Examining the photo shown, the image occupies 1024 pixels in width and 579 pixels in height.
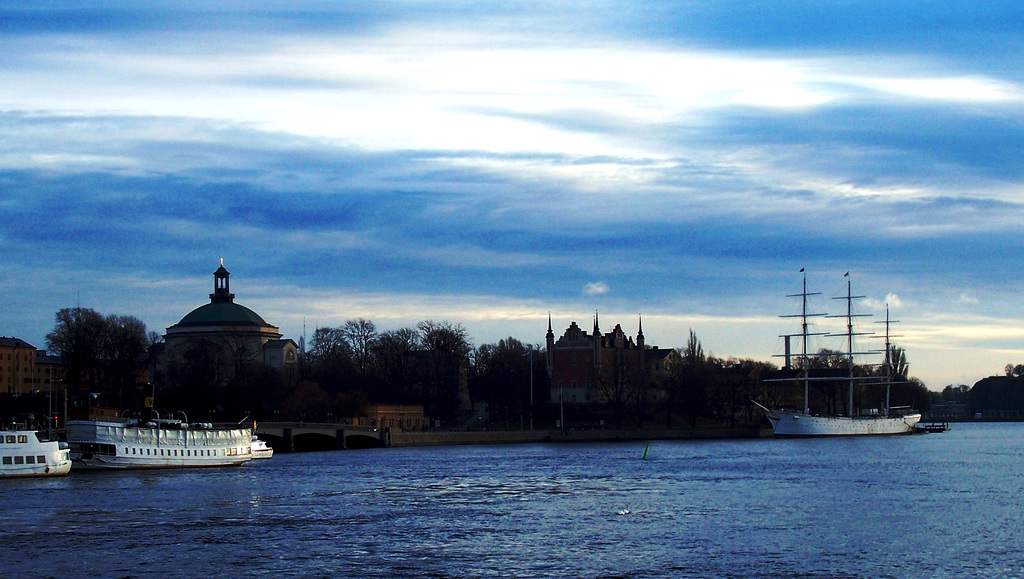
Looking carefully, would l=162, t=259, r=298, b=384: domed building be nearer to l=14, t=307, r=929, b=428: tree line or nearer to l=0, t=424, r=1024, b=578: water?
l=14, t=307, r=929, b=428: tree line

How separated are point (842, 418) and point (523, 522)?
118 meters

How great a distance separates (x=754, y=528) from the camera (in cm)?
4709

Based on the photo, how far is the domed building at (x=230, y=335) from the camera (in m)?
165

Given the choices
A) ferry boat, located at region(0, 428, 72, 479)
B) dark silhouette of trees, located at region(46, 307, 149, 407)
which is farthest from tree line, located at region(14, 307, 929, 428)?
ferry boat, located at region(0, 428, 72, 479)

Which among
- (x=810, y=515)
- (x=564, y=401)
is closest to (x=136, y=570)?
(x=810, y=515)

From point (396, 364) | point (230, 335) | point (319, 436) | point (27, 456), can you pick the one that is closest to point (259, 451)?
point (27, 456)

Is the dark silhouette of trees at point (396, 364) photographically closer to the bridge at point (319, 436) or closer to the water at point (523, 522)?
the bridge at point (319, 436)

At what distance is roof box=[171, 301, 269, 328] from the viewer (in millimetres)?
172625

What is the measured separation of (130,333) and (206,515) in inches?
3422

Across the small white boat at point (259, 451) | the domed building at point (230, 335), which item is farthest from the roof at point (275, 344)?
the small white boat at point (259, 451)

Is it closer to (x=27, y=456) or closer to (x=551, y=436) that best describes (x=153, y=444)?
(x=27, y=456)

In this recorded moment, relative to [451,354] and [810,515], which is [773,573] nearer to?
[810,515]

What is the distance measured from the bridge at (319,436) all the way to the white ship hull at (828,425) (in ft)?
168

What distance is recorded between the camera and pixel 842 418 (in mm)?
160000
